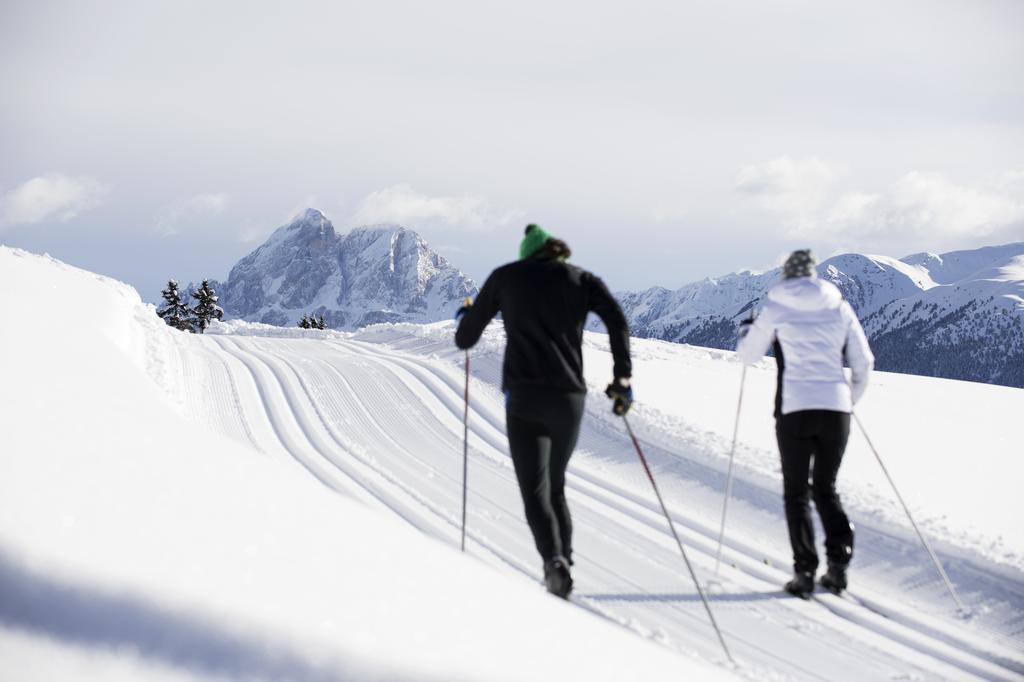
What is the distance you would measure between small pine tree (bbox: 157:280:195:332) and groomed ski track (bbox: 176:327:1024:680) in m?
50.0

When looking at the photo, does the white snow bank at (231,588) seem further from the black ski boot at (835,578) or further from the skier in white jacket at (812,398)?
the black ski boot at (835,578)

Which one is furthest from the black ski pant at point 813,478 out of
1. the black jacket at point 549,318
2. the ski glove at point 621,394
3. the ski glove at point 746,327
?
the black jacket at point 549,318

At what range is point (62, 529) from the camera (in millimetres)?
1594

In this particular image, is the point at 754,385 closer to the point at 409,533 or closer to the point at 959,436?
the point at 959,436

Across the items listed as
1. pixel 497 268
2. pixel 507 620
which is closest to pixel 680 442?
pixel 497 268

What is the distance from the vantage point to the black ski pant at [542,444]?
151 inches

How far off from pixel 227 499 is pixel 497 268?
8.01ft

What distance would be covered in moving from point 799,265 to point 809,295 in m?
0.28

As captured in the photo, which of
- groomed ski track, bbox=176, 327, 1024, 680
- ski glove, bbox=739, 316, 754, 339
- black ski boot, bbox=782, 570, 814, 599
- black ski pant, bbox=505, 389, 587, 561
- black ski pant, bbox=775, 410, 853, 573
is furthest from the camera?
ski glove, bbox=739, 316, 754, 339

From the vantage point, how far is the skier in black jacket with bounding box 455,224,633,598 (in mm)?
3852

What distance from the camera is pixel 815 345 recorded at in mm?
4660

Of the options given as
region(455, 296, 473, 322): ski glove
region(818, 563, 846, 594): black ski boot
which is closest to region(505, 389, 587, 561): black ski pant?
region(455, 296, 473, 322): ski glove

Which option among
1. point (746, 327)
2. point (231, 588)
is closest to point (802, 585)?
point (746, 327)

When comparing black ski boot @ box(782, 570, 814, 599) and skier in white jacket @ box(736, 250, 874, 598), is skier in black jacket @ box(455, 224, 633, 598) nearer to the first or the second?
skier in white jacket @ box(736, 250, 874, 598)
